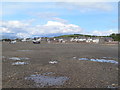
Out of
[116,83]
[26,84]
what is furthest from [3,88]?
[116,83]

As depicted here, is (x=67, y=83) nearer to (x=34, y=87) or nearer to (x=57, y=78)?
(x=57, y=78)

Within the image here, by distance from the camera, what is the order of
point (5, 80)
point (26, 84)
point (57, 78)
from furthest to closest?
point (57, 78) → point (5, 80) → point (26, 84)

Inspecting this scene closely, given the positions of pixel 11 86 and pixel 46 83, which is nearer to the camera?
pixel 11 86

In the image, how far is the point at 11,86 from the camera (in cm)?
739

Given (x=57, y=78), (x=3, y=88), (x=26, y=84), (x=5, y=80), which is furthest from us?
(x=57, y=78)

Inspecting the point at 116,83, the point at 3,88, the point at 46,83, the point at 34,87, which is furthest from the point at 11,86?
the point at 116,83

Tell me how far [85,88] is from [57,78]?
2112 mm

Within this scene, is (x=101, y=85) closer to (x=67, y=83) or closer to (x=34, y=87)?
(x=67, y=83)

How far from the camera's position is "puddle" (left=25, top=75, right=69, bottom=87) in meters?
7.81

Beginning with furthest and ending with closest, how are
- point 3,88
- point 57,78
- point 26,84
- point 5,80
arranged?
point 57,78
point 5,80
point 26,84
point 3,88

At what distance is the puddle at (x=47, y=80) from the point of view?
25.6ft

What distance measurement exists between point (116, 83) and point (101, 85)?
95cm

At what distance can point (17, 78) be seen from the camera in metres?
8.80

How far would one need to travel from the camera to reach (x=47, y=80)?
852 centimetres
